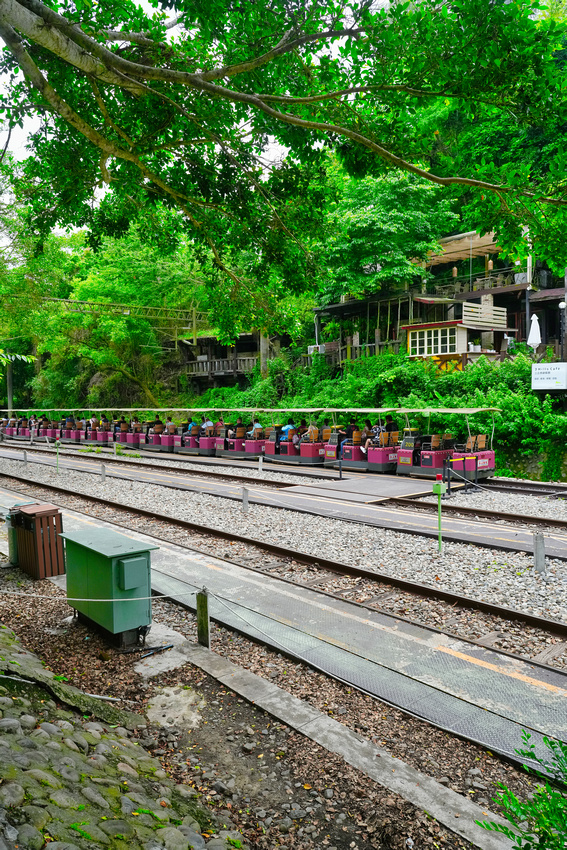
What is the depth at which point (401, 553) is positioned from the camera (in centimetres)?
1002

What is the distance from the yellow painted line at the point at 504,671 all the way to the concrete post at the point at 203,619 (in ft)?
8.51

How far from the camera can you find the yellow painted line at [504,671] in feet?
17.6

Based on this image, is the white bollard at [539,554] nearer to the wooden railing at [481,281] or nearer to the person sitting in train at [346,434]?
the person sitting in train at [346,434]

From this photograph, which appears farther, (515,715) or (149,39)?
(149,39)

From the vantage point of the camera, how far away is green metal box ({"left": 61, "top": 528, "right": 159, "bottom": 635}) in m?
6.14

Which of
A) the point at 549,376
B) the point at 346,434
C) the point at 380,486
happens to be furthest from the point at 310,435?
the point at 549,376

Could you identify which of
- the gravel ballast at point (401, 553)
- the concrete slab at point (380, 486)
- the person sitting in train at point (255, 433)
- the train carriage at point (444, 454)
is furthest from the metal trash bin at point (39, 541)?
the person sitting in train at point (255, 433)

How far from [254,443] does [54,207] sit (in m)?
18.1

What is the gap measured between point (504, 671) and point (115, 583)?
4.19 m

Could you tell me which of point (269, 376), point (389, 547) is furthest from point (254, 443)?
point (389, 547)

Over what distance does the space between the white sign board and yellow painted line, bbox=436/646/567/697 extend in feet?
57.5

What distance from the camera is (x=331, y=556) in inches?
390

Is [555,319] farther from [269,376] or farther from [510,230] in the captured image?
[510,230]

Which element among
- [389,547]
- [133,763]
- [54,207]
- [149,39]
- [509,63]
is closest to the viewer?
[133,763]
